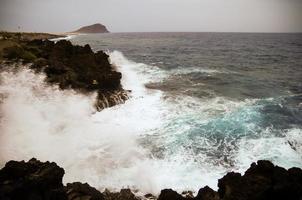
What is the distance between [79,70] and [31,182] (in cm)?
1483

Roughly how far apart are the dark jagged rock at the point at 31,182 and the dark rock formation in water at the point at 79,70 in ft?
31.5

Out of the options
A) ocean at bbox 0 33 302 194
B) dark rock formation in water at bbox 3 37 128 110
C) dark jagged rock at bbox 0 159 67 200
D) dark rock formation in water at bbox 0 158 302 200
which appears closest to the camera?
dark jagged rock at bbox 0 159 67 200

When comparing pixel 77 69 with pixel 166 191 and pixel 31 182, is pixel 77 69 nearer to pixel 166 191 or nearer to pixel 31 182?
pixel 31 182

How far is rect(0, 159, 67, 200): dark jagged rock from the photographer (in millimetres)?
6699

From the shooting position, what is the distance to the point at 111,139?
42.3ft

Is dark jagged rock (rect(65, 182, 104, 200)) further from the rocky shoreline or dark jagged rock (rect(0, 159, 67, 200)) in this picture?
the rocky shoreline

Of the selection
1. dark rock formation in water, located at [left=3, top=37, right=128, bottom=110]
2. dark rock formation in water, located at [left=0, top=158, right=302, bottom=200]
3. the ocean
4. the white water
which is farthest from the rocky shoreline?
dark rock formation in water, located at [left=0, top=158, right=302, bottom=200]

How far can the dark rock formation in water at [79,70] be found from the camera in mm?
18531

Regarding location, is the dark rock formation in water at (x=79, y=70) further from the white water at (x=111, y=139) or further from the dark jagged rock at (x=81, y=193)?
the dark jagged rock at (x=81, y=193)

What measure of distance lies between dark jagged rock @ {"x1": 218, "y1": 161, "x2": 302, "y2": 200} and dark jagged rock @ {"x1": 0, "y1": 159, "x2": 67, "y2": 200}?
4.15 m

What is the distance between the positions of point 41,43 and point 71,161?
25.8 m

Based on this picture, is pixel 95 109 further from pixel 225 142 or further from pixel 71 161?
pixel 225 142

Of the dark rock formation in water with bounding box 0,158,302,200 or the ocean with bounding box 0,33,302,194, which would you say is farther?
the ocean with bounding box 0,33,302,194

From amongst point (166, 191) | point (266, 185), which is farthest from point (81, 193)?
point (266, 185)
